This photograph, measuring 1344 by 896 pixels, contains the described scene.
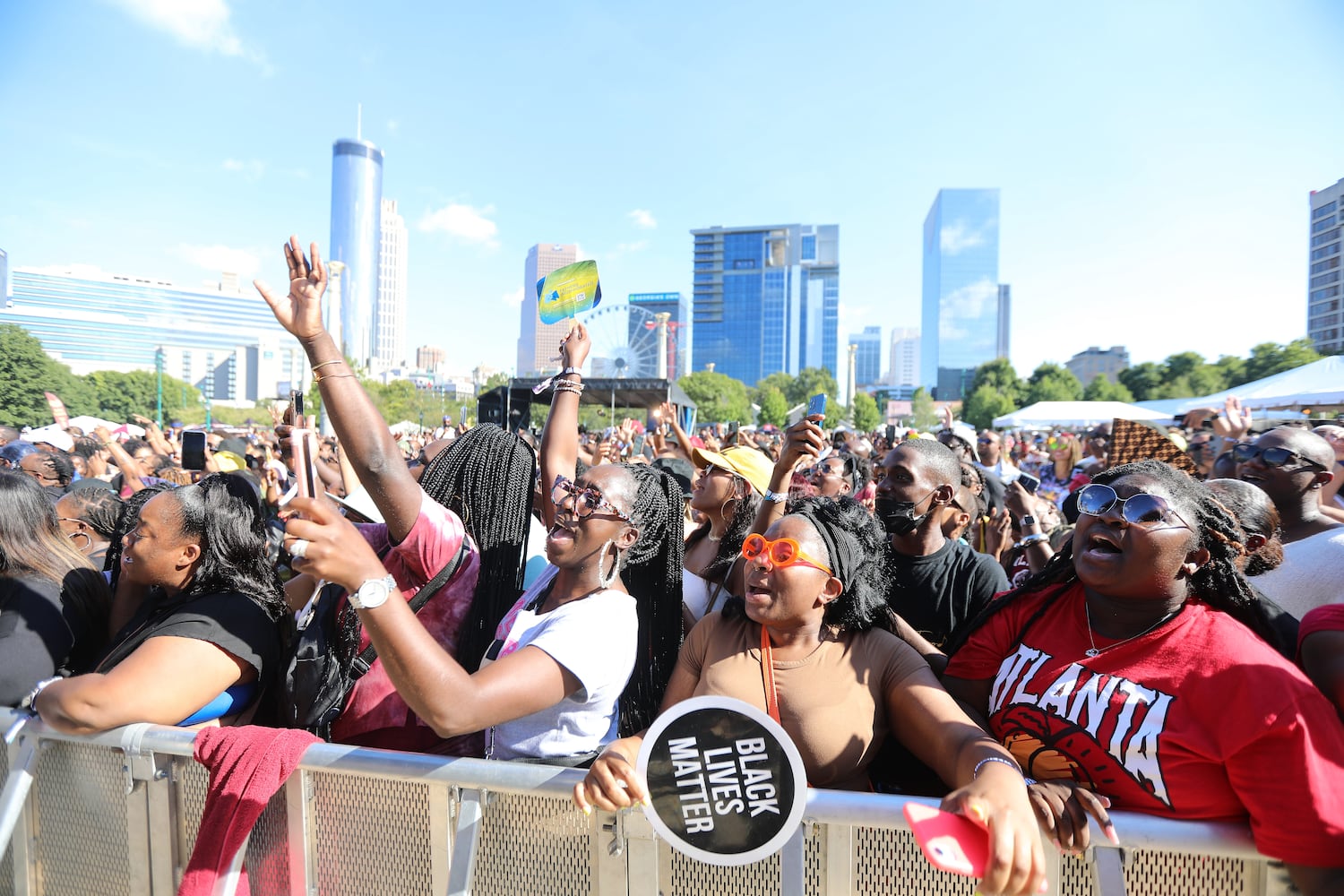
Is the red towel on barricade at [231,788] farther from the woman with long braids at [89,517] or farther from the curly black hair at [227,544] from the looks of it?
the woman with long braids at [89,517]

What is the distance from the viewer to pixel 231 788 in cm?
179

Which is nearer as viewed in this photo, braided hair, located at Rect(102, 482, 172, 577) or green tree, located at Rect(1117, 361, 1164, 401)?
braided hair, located at Rect(102, 482, 172, 577)

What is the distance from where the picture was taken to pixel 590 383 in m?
27.4

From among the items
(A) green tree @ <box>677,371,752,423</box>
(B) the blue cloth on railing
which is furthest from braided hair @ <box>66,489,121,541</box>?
(A) green tree @ <box>677,371,752,423</box>

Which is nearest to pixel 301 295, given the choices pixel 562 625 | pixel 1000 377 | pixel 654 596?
pixel 562 625

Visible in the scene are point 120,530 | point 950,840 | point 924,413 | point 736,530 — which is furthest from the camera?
point 924,413

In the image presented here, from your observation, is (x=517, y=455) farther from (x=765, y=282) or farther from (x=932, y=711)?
(x=765, y=282)

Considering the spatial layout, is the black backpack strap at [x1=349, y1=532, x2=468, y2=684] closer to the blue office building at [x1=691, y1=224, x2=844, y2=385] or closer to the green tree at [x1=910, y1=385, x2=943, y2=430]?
the green tree at [x1=910, y1=385, x2=943, y2=430]

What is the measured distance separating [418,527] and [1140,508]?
1.83 m

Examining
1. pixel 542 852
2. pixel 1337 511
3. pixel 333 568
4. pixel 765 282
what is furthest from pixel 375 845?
pixel 765 282

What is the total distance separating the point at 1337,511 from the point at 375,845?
12.6 feet

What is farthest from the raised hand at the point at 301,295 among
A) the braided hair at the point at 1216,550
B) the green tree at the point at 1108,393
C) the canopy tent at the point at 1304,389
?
the green tree at the point at 1108,393

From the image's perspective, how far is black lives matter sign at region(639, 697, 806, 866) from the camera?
147 cm

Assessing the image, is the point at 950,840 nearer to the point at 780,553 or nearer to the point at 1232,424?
the point at 780,553
